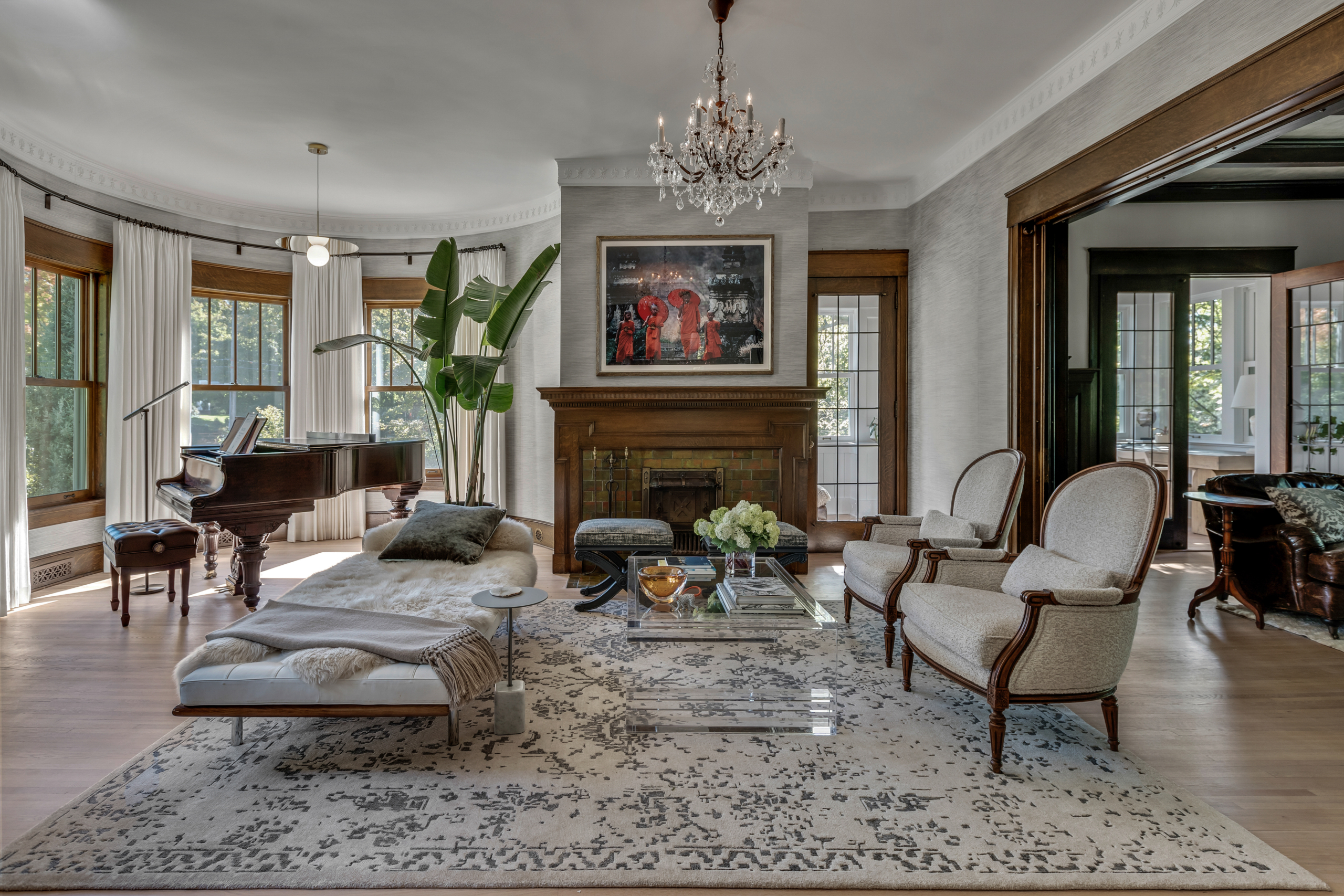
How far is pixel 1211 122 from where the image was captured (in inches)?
117

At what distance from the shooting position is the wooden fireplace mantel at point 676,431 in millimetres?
5574

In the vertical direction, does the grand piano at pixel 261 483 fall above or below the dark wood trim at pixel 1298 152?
below

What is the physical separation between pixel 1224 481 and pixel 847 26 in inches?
148

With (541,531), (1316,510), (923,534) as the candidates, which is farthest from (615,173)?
(1316,510)

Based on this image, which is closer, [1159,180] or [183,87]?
[1159,180]

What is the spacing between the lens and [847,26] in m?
3.59

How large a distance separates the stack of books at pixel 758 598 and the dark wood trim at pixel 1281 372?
16.2 feet

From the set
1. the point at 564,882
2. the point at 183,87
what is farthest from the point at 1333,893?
the point at 183,87

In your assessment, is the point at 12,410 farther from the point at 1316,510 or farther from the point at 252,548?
the point at 1316,510

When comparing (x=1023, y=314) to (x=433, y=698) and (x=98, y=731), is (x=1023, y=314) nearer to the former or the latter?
(x=433, y=698)

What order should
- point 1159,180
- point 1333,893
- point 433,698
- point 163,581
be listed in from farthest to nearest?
1. point 163,581
2. point 1159,180
3. point 433,698
4. point 1333,893

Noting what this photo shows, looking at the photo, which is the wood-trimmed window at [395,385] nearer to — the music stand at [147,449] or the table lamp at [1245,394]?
the music stand at [147,449]

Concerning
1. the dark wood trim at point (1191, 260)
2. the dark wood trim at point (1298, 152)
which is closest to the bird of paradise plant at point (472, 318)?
the dark wood trim at point (1191, 260)

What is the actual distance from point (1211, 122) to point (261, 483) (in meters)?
5.19
